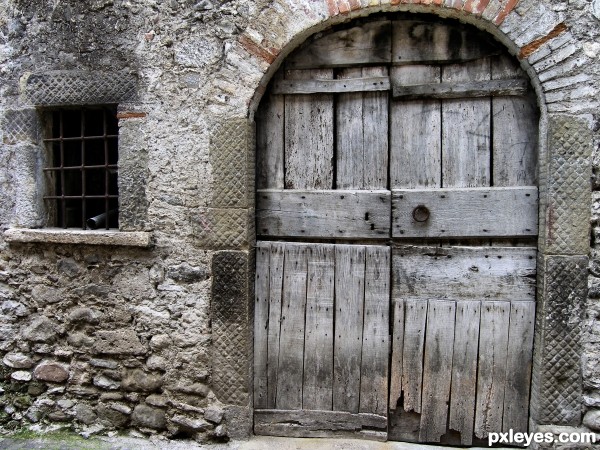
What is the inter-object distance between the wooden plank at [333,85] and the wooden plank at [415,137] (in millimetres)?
121

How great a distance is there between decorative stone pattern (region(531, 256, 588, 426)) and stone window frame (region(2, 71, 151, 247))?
2346mm

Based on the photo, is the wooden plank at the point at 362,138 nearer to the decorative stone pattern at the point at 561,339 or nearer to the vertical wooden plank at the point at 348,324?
the vertical wooden plank at the point at 348,324

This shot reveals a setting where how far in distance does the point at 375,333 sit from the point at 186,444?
4.42 feet

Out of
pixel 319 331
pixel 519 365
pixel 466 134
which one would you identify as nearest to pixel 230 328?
pixel 319 331

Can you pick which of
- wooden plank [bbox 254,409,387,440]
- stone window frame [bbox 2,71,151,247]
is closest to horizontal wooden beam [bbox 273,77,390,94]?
stone window frame [bbox 2,71,151,247]

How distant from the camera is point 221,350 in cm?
273

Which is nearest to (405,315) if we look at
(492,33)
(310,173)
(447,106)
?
(310,173)

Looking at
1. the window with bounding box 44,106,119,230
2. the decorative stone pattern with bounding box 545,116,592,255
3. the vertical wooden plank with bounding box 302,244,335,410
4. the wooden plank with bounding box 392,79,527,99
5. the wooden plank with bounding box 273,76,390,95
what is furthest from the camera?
the window with bounding box 44,106,119,230

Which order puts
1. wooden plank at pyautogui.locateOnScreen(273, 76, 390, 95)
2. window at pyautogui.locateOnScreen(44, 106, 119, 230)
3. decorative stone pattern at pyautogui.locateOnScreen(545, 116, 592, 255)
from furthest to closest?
window at pyautogui.locateOnScreen(44, 106, 119, 230) < wooden plank at pyautogui.locateOnScreen(273, 76, 390, 95) < decorative stone pattern at pyautogui.locateOnScreen(545, 116, 592, 255)

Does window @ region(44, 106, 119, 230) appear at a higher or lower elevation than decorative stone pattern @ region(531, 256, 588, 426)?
higher

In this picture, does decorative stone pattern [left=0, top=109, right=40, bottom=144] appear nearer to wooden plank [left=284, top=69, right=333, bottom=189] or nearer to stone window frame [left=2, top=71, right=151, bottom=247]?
stone window frame [left=2, top=71, right=151, bottom=247]

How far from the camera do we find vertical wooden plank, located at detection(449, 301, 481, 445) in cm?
266

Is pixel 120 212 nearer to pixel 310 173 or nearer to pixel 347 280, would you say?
pixel 310 173

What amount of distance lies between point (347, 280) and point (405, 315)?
1.35ft
